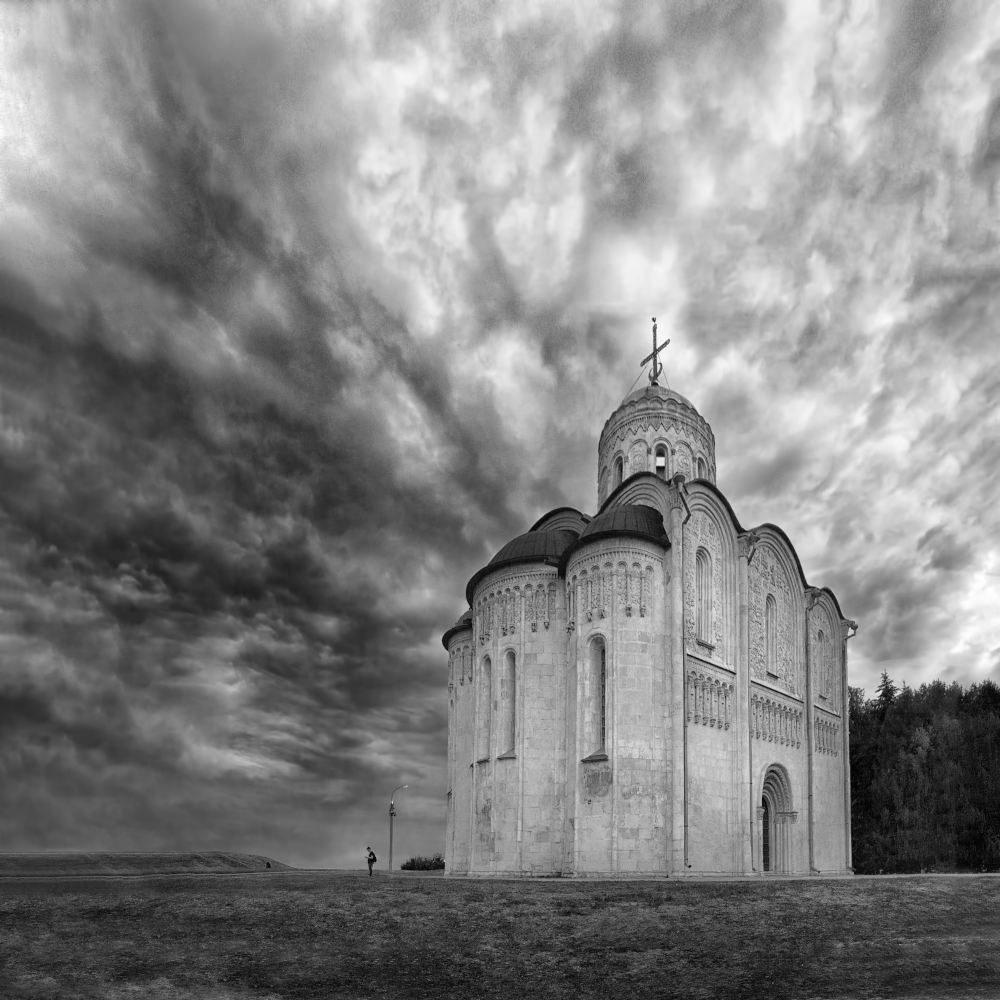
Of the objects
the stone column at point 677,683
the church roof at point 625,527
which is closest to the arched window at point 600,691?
the stone column at point 677,683

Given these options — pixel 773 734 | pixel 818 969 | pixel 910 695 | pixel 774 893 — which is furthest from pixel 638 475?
pixel 910 695

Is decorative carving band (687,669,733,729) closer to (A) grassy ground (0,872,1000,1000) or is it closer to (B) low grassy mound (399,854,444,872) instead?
(A) grassy ground (0,872,1000,1000)

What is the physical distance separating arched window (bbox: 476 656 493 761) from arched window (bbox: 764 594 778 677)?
9472 mm

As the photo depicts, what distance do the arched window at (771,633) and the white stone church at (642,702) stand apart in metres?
0.11

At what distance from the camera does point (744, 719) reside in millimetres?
29062

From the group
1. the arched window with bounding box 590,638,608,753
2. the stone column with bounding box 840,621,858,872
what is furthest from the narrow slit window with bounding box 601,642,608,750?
the stone column with bounding box 840,621,858,872

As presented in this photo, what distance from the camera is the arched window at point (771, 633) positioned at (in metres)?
32.3

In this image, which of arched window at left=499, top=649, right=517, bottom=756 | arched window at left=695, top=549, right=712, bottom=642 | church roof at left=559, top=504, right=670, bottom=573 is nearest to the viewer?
church roof at left=559, top=504, right=670, bottom=573

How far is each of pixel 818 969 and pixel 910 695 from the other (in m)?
40.0

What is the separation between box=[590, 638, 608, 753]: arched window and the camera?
26766mm

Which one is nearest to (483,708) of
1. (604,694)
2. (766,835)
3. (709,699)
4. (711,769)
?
(604,694)

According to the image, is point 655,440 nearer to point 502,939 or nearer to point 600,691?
point 600,691

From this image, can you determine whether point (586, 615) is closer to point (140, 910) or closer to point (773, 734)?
point (773, 734)

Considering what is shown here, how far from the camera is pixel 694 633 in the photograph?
1101 inches
